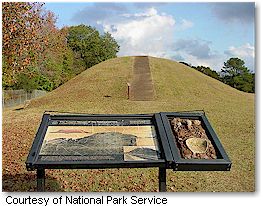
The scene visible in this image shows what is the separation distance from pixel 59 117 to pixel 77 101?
16214 mm

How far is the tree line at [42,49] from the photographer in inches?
394

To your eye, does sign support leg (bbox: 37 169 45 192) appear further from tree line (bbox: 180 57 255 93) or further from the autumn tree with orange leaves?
tree line (bbox: 180 57 255 93)

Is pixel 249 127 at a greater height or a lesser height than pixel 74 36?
lesser

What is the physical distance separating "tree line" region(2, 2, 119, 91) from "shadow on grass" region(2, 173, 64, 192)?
3.24m

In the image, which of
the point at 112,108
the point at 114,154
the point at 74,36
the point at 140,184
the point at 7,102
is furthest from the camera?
the point at 74,36

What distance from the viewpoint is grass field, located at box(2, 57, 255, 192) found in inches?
312

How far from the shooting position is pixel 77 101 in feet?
71.3

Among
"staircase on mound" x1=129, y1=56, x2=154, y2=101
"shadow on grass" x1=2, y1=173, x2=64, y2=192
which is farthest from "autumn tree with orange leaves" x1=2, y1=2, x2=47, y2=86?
"staircase on mound" x1=129, y1=56, x2=154, y2=101

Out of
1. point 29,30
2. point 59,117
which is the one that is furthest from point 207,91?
point 59,117

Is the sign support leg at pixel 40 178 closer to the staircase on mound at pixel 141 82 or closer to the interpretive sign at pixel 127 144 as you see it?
the interpretive sign at pixel 127 144

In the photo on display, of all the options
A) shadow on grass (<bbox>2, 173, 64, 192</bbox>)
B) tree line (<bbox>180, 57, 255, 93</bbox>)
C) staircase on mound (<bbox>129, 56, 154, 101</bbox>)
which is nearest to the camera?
shadow on grass (<bbox>2, 173, 64, 192</bbox>)

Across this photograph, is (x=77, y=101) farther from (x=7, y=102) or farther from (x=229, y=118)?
(x=229, y=118)

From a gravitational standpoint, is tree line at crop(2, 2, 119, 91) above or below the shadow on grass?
above

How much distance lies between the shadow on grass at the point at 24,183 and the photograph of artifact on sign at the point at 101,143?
246 centimetres
